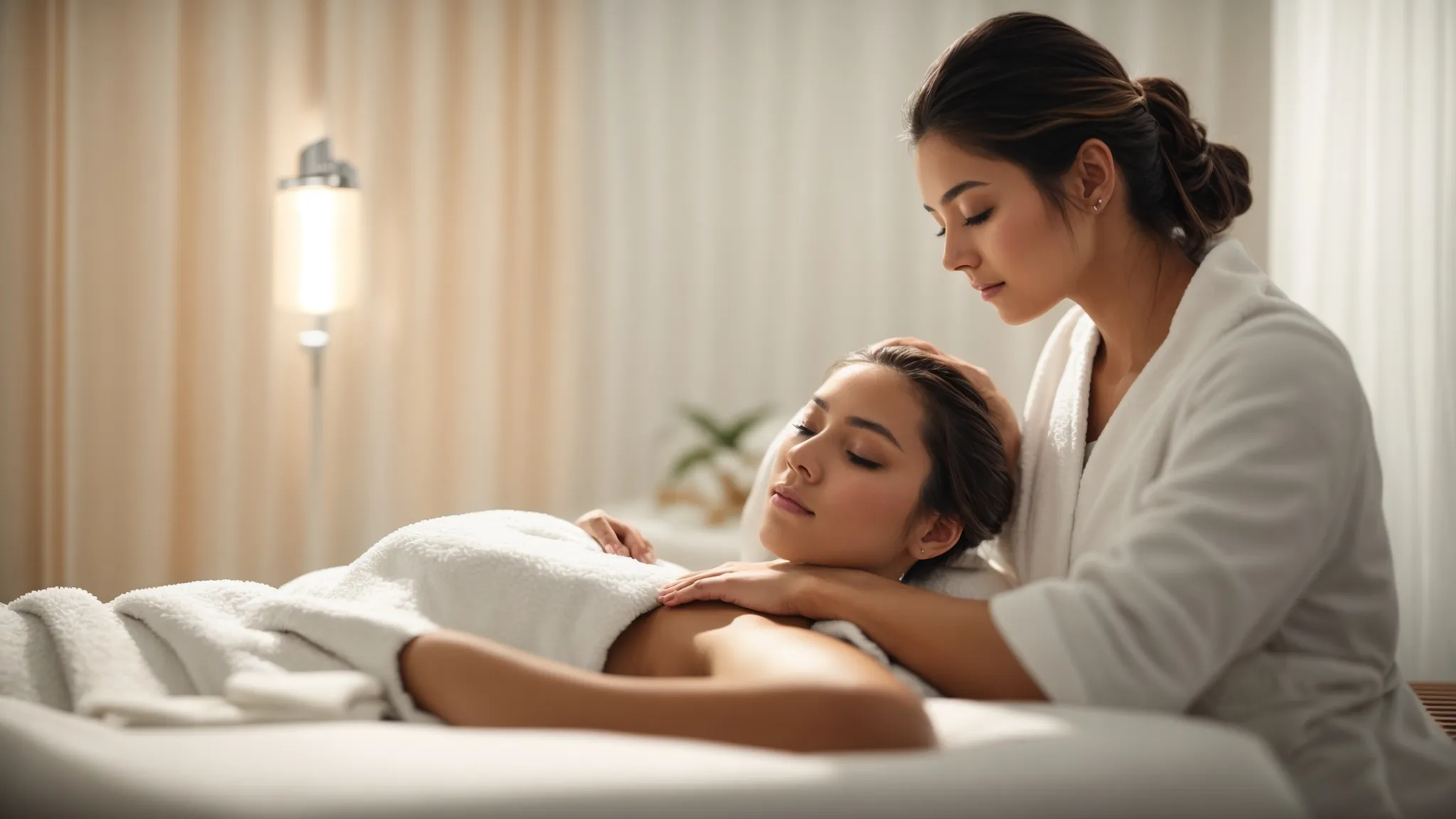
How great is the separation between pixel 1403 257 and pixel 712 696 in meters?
2.85

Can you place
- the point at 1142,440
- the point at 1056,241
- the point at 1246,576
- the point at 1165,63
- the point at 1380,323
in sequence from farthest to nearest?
1. the point at 1165,63
2. the point at 1380,323
3. the point at 1056,241
4. the point at 1142,440
5. the point at 1246,576

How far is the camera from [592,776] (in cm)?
73

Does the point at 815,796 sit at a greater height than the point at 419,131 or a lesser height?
lesser

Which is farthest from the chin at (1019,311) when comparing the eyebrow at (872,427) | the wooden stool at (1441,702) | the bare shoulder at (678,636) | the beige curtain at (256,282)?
the beige curtain at (256,282)

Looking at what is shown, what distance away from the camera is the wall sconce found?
3.08 metres

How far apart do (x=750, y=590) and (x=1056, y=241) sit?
0.56 m

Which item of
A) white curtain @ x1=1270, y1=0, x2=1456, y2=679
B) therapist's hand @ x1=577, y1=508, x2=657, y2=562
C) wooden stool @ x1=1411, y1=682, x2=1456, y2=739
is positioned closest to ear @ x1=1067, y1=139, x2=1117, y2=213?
therapist's hand @ x1=577, y1=508, x2=657, y2=562

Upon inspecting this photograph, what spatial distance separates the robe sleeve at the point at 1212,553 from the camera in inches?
38.4

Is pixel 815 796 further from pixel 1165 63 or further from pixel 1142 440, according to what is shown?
pixel 1165 63

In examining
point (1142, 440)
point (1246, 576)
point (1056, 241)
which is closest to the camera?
point (1246, 576)

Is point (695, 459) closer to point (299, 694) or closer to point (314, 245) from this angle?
point (314, 245)

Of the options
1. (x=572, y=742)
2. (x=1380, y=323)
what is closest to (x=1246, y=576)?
(x=572, y=742)

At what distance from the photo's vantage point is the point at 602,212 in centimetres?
349

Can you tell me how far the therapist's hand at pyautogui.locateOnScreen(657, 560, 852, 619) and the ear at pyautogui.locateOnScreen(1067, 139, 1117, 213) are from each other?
53 cm
